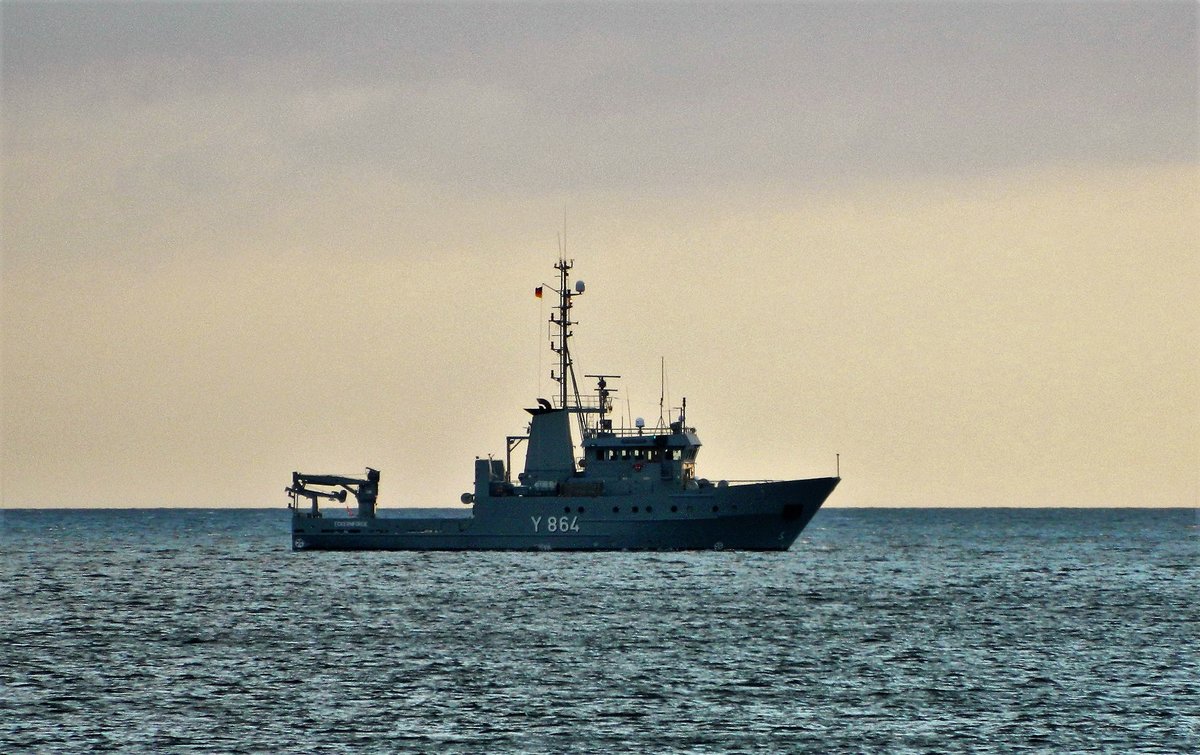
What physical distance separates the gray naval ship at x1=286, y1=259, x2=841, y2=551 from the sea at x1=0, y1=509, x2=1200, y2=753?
5.89 feet

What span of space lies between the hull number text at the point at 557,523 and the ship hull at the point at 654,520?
0.15 ft

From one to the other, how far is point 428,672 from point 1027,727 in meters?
15.0

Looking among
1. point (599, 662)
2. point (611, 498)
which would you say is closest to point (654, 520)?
point (611, 498)

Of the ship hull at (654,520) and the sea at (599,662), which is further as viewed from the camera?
the ship hull at (654,520)

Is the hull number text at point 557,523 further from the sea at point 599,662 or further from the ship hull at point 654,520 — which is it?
the sea at point 599,662

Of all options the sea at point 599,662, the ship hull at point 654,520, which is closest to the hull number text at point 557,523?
the ship hull at point 654,520

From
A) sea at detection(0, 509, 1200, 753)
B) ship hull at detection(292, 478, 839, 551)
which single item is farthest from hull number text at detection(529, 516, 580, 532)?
sea at detection(0, 509, 1200, 753)

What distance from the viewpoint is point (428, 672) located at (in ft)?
134

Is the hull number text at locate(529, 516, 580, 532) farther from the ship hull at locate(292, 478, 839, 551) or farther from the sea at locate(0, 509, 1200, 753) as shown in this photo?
the sea at locate(0, 509, 1200, 753)

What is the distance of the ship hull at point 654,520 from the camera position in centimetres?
7625

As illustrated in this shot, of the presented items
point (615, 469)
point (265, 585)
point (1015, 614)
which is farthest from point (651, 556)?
point (1015, 614)

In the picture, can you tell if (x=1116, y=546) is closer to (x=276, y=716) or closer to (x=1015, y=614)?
(x=1015, y=614)

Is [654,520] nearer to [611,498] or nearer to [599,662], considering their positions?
[611,498]

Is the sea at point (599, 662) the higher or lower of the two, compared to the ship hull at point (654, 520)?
lower
